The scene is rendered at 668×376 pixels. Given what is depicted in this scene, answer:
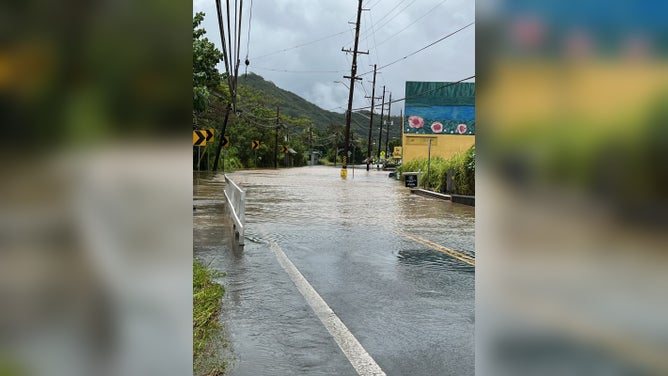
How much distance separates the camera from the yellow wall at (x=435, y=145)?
45812 millimetres

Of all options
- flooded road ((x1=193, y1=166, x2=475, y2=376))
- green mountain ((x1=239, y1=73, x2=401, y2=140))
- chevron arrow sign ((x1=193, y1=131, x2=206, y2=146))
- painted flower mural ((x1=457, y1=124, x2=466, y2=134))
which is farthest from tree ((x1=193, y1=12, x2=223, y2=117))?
green mountain ((x1=239, y1=73, x2=401, y2=140))

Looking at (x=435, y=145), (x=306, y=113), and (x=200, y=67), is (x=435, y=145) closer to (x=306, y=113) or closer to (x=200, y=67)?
(x=200, y=67)

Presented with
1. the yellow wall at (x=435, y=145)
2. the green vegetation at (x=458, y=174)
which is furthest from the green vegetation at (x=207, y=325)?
the yellow wall at (x=435, y=145)

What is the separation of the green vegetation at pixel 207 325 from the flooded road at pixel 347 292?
0.12 meters

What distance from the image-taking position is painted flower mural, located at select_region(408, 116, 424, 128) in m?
46.3

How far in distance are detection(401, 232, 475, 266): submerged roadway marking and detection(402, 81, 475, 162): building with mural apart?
34.9 metres

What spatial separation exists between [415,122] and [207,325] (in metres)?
42.6

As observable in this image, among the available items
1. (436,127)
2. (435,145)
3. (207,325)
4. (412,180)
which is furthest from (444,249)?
(436,127)

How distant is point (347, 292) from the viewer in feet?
21.7

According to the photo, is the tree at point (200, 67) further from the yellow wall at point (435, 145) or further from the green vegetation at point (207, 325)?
the yellow wall at point (435, 145)

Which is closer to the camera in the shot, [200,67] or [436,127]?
[200,67]
